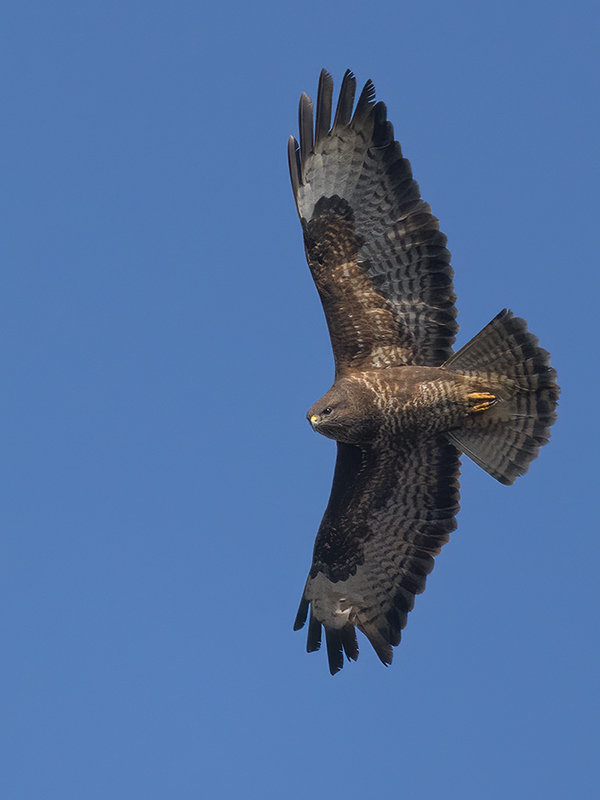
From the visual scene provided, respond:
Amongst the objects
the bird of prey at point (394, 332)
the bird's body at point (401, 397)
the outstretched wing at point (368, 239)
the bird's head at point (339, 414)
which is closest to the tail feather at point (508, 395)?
the bird of prey at point (394, 332)

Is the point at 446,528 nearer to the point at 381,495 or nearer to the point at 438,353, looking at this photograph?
the point at 381,495

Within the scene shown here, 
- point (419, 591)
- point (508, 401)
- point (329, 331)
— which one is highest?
point (329, 331)

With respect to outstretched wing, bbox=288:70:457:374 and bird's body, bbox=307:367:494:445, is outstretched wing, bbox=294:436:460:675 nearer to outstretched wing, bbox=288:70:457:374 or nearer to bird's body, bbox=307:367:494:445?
bird's body, bbox=307:367:494:445

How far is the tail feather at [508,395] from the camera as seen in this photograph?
12.8 meters

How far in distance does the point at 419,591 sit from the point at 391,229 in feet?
10.8

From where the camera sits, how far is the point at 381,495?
13750mm

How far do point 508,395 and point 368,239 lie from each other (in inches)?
70.4

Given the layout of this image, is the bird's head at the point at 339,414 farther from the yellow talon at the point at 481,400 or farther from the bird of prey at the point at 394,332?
the yellow talon at the point at 481,400

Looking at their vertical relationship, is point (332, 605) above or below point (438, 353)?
below

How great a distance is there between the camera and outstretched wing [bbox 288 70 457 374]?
42.3 feet

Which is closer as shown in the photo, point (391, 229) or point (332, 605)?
point (391, 229)

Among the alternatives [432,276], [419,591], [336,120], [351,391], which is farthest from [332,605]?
[336,120]

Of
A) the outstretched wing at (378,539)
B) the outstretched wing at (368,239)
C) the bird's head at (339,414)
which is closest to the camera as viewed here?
the bird's head at (339,414)

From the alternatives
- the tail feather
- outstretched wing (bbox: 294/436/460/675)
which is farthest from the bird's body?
outstretched wing (bbox: 294/436/460/675)
